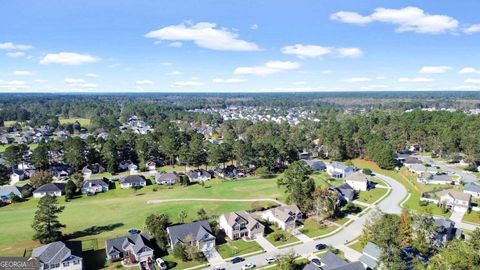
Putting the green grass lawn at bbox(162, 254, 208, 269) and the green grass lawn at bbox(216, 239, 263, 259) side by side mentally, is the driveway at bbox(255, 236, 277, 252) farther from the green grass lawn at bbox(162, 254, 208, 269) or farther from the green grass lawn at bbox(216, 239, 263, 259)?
the green grass lawn at bbox(162, 254, 208, 269)

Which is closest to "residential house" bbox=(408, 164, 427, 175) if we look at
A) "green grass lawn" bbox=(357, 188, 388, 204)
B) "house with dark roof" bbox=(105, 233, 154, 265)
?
"green grass lawn" bbox=(357, 188, 388, 204)

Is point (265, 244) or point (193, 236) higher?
point (193, 236)

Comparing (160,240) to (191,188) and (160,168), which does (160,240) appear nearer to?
(191,188)

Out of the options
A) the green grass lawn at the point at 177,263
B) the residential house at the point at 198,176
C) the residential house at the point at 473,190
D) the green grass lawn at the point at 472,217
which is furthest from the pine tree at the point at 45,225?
the residential house at the point at 473,190

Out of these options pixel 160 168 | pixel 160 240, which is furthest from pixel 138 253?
pixel 160 168

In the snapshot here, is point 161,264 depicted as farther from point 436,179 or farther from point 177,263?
point 436,179

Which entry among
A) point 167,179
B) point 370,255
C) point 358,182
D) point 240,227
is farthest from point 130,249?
point 358,182
